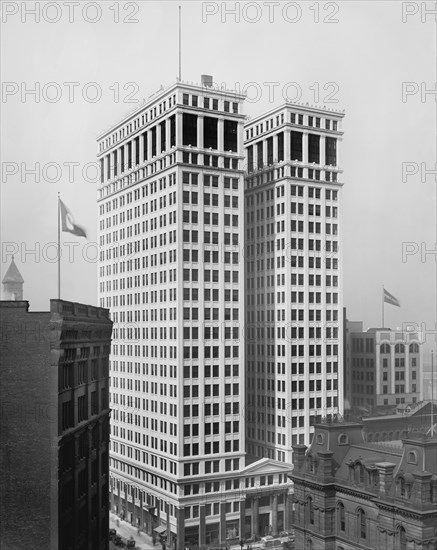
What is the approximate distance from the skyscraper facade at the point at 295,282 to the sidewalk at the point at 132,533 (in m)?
20.1

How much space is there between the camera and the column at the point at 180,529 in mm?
84375

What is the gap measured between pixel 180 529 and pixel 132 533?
35.8 ft

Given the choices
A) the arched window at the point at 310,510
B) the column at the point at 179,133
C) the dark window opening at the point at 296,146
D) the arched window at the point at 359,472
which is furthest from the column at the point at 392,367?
the arched window at the point at 359,472

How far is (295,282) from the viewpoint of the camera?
9806 cm

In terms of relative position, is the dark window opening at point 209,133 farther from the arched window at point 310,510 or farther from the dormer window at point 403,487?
the dormer window at point 403,487

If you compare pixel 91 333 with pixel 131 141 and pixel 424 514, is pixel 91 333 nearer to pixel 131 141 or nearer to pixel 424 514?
pixel 424 514

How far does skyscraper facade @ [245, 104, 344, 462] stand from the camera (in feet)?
318

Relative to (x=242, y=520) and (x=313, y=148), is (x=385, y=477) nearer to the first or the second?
(x=242, y=520)

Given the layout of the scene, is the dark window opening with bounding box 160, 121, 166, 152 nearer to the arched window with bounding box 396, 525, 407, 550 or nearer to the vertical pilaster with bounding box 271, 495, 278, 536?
the vertical pilaster with bounding box 271, 495, 278, 536

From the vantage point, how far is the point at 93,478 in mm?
64125

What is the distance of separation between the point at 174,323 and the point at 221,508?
23540 mm

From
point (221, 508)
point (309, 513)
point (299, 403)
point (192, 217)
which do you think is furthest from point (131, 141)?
point (309, 513)

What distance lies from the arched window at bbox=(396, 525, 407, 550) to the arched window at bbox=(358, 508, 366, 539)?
15.9 feet

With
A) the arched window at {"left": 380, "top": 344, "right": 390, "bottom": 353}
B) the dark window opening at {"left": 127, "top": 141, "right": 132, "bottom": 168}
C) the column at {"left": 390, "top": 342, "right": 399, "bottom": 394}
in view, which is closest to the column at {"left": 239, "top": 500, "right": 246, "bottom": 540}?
the dark window opening at {"left": 127, "top": 141, "right": 132, "bottom": 168}
